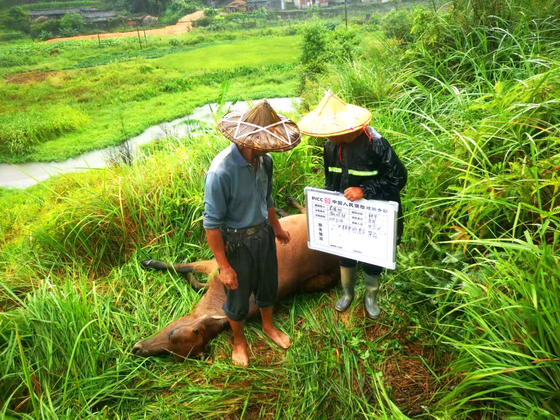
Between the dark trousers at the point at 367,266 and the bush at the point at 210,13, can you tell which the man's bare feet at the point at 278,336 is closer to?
the dark trousers at the point at 367,266

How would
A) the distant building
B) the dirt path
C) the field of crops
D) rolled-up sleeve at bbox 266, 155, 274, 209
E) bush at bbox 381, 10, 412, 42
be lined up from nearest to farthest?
the field of crops → rolled-up sleeve at bbox 266, 155, 274, 209 → the dirt path → bush at bbox 381, 10, 412, 42 → the distant building

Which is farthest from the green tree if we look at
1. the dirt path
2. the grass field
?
the dirt path

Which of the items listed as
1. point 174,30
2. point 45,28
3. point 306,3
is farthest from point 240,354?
point 306,3

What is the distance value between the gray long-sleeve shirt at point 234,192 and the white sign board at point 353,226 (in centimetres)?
35

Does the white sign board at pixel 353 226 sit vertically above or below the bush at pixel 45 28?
below

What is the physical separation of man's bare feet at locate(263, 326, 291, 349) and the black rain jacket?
3.81 feet

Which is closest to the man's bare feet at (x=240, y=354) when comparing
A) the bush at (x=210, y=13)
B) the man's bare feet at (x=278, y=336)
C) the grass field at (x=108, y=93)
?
the man's bare feet at (x=278, y=336)

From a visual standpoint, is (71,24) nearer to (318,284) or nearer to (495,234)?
(318,284)

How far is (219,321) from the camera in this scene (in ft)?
9.30

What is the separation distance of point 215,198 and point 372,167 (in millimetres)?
1001

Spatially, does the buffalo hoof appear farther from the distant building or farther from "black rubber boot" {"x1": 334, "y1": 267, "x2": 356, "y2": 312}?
the distant building

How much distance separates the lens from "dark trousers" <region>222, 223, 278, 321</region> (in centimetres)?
240

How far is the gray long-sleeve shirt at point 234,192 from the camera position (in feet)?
7.08

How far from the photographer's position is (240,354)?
8.68 feet
